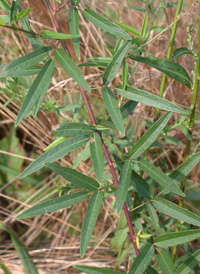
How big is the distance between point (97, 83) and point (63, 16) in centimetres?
36

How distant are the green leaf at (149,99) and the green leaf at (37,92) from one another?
0.17m

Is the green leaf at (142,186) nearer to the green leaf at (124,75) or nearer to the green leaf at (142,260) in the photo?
the green leaf at (142,260)

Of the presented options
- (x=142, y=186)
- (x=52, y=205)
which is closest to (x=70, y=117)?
(x=142, y=186)

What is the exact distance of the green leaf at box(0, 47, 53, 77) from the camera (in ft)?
2.19

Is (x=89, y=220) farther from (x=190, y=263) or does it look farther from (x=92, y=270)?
(x=190, y=263)

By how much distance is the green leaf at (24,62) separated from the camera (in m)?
0.67

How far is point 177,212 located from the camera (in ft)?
2.68

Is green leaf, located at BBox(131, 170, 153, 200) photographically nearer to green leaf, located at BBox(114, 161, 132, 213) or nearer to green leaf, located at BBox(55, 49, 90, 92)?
green leaf, located at BBox(114, 161, 132, 213)

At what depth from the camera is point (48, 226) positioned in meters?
1.92

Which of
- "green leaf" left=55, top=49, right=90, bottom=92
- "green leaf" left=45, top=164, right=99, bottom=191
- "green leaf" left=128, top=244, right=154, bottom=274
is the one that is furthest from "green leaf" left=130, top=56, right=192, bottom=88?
"green leaf" left=128, top=244, right=154, bottom=274

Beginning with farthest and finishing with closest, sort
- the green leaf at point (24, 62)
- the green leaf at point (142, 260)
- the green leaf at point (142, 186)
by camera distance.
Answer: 1. the green leaf at point (142, 186)
2. the green leaf at point (142, 260)
3. the green leaf at point (24, 62)

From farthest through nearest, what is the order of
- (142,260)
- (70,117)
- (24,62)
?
1. (70,117)
2. (142,260)
3. (24,62)

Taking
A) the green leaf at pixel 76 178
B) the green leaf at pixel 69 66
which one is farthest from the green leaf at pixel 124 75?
the green leaf at pixel 76 178

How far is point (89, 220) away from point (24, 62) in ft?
1.20
